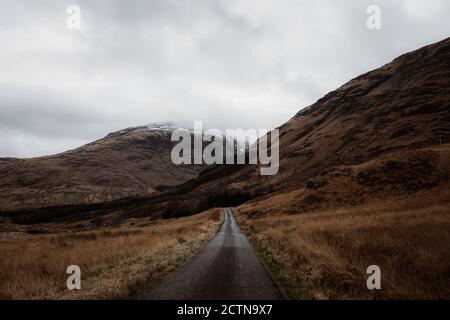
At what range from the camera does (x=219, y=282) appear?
1032 cm

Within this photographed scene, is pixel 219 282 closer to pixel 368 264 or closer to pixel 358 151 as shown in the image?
pixel 368 264

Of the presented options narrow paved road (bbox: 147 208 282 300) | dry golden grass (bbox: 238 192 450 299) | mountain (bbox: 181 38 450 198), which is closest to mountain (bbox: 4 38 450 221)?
mountain (bbox: 181 38 450 198)

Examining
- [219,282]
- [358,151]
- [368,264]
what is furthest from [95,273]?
[358,151]

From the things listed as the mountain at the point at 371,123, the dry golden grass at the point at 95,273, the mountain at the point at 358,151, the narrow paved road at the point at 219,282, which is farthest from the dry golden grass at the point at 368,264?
the mountain at the point at 371,123

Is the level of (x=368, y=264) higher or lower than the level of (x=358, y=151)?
lower

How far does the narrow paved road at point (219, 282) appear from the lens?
8.73m

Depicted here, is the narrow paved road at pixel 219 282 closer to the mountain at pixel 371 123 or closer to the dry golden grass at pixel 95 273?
the dry golden grass at pixel 95 273

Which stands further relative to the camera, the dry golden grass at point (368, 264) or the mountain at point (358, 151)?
the mountain at point (358, 151)

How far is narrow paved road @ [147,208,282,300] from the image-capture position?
8.73 meters

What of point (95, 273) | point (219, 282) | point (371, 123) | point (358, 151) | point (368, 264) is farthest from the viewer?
point (371, 123)

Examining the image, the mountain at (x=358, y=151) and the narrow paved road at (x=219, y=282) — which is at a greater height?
the mountain at (x=358, y=151)

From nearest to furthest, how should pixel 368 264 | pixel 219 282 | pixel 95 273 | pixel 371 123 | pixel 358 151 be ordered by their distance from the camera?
pixel 219 282 → pixel 368 264 → pixel 95 273 → pixel 358 151 → pixel 371 123
